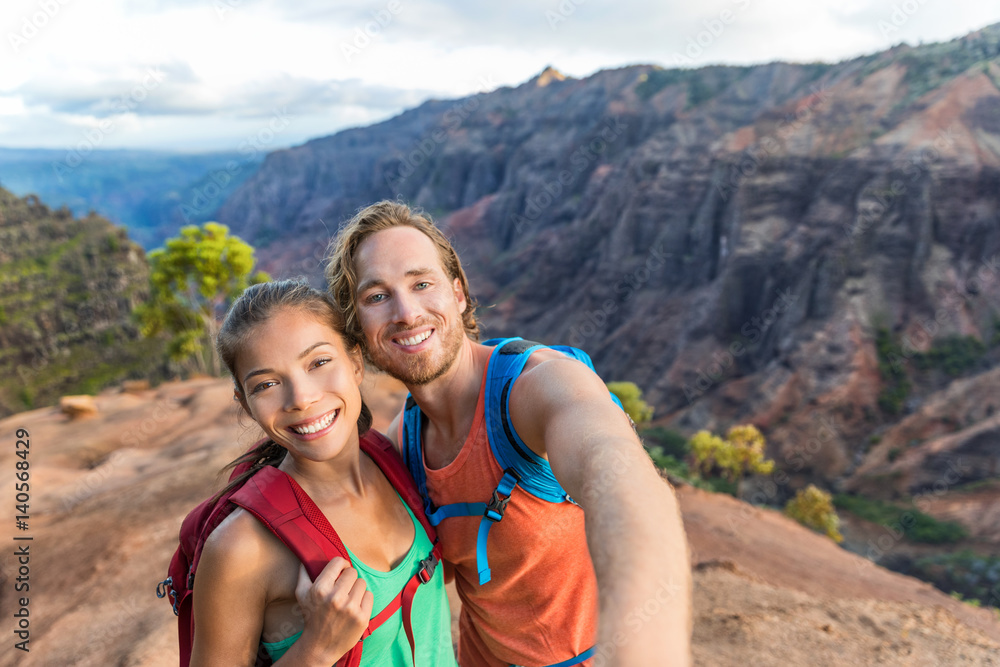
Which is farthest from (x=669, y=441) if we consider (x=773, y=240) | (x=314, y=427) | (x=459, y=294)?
(x=314, y=427)

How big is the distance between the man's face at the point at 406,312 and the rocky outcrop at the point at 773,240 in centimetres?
1314

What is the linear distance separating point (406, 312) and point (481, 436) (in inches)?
23.2

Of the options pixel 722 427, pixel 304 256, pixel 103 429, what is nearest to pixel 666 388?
pixel 722 427

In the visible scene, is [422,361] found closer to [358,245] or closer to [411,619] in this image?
[358,245]

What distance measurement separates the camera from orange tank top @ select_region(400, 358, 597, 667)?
7.13 feet

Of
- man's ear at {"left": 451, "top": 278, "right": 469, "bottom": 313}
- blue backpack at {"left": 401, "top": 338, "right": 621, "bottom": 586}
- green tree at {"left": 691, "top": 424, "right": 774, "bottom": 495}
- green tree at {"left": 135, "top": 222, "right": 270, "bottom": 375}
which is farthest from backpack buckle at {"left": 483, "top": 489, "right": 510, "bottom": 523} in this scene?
green tree at {"left": 691, "top": 424, "right": 774, "bottom": 495}

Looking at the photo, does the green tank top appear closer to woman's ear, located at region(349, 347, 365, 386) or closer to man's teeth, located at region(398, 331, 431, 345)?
woman's ear, located at region(349, 347, 365, 386)

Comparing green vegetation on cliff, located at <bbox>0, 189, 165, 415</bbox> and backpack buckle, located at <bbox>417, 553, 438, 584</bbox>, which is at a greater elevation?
backpack buckle, located at <bbox>417, 553, 438, 584</bbox>

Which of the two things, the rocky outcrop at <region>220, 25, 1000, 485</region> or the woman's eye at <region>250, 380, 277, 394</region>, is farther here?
the rocky outcrop at <region>220, 25, 1000, 485</region>

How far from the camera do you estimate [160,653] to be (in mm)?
4824

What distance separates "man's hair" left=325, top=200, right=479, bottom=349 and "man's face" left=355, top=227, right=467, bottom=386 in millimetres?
60

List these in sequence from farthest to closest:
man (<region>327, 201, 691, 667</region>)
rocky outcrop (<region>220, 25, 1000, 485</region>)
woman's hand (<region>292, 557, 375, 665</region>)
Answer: rocky outcrop (<region>220, 25, 1000, 485</region>) < man (<region>327, 201, 691, 667</region>) < woman's hand (<region>292, 557, 375, 665</region>)

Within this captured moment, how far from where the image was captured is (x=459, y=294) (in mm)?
2848

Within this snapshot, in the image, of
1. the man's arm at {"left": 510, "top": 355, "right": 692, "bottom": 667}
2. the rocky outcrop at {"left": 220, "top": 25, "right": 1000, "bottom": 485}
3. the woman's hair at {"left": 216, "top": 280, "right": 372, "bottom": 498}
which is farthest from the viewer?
the rocky outcrop at {"left": 220, "top": 25, "right": 1000, "bottom": 485}
